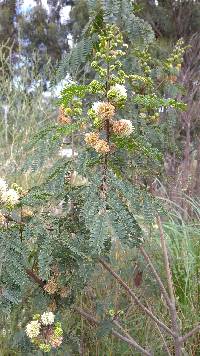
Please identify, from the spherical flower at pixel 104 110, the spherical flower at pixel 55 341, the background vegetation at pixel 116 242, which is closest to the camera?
the spherical flower at pixel 104 110

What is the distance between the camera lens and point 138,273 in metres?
2.75

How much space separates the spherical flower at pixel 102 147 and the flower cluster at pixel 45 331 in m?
0.57

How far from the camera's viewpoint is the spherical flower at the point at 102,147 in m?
1.45

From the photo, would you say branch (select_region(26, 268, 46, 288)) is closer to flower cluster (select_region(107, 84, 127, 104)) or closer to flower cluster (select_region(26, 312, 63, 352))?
flower cluster (select_region(26, 312, 63, 352))

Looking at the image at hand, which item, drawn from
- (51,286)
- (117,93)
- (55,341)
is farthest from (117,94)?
(55,341)

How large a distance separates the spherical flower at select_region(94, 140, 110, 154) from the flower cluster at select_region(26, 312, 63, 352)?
0.57m

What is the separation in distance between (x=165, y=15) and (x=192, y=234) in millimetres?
5102

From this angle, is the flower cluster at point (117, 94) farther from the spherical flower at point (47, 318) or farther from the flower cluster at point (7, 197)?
the spherical flower at point (47, 318)

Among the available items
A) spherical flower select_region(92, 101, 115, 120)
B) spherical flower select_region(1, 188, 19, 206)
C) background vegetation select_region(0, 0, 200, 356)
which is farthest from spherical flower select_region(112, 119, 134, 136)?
spherical flower select_region(1, 188, 19, 206)

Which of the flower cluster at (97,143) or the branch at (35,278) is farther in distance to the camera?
the branch at (35,278)

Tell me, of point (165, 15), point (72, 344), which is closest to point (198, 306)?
point (72, 344)

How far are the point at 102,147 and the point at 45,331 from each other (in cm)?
65

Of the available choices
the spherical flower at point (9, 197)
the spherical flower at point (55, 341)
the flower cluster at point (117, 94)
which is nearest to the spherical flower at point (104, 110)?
the flower cluster at point (117, 94)

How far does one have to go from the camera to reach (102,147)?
1.45 metres
